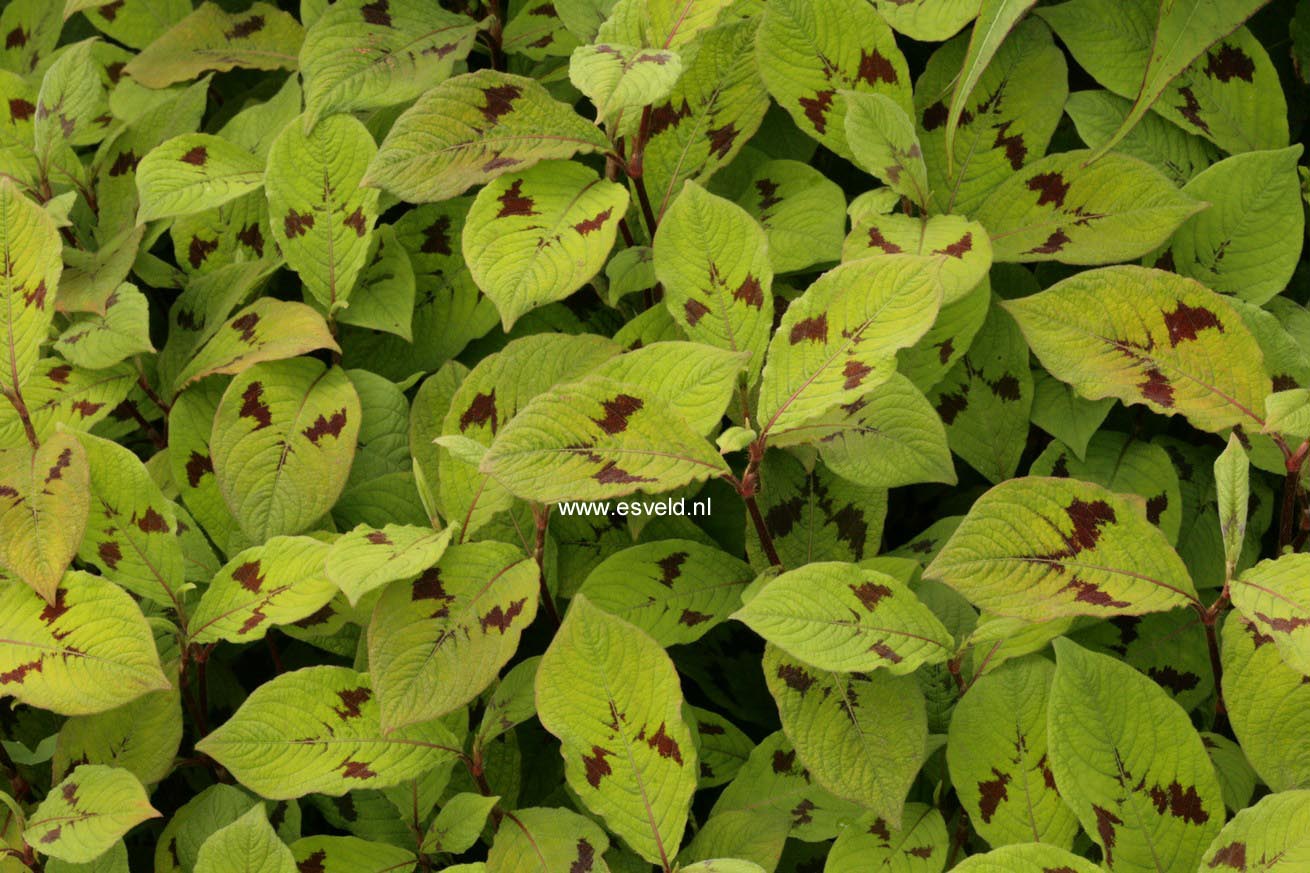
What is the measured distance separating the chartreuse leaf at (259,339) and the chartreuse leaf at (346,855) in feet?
1.28

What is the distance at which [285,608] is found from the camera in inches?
38.2

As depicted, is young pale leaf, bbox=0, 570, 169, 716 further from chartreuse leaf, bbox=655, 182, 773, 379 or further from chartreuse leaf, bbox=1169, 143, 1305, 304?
chartreuse leaf, bbox=1169, 143, 1305, 304

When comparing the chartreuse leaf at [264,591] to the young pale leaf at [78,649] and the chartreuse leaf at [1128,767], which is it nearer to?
the young pale leaf at [78,649]

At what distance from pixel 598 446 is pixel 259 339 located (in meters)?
0.38

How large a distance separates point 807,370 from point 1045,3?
0.48 m

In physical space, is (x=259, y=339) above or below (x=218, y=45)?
below

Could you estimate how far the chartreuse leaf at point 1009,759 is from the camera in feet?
2.94

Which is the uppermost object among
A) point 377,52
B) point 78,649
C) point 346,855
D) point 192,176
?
point 377,52

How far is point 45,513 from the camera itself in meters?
1.00

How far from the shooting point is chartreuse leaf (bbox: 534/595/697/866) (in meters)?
0.90

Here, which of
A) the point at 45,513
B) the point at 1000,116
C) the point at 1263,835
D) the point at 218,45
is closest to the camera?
the point at 1263,835

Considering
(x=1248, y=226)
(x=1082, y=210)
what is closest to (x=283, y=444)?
(x=1082, y=210)

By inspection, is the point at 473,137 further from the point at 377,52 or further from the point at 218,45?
the point at 218,45

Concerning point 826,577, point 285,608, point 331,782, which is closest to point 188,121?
point 285,608
